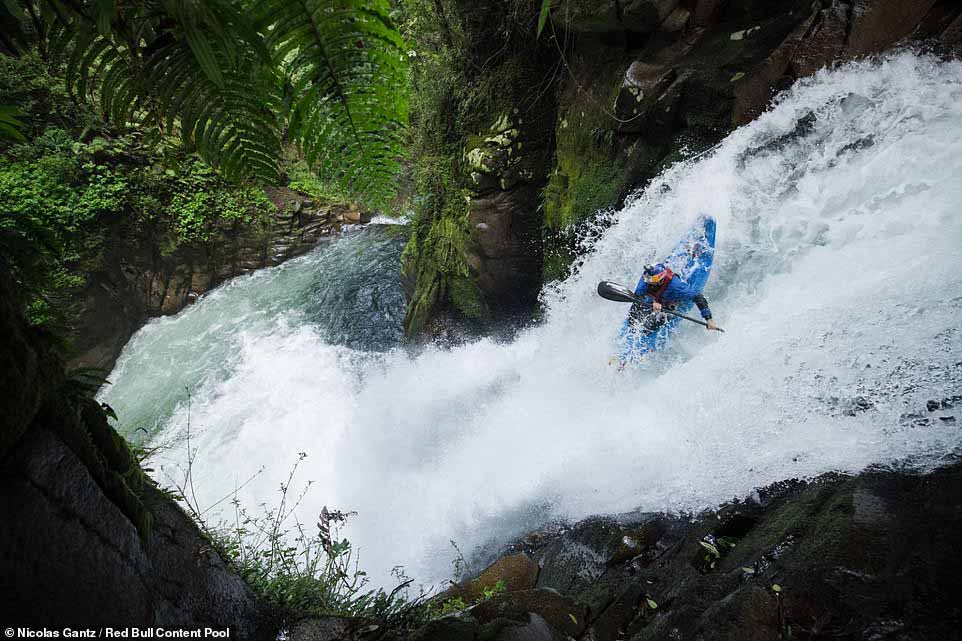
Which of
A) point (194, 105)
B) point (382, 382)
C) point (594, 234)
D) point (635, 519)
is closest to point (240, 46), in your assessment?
point (194, 105)

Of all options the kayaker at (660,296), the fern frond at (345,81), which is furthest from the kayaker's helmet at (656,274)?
the fern frond at (345,81)

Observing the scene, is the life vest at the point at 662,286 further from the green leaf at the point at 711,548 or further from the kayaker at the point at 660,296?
the green leaf at the point at 711,548

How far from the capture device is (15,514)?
1.16m

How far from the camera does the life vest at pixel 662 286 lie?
4737 millimetres

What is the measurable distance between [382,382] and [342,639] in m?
6.17

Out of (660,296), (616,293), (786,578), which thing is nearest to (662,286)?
(660,296)

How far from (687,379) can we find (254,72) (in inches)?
173

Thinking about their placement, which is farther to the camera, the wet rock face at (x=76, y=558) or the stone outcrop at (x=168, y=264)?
the stone outcrop at (x=168, y=264)

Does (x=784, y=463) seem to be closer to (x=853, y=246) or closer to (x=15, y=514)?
(x=853, y=246)

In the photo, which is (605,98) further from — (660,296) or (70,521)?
(70,521)

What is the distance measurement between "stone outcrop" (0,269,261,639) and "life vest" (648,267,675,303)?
449cm

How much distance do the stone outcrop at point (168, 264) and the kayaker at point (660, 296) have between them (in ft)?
29.6

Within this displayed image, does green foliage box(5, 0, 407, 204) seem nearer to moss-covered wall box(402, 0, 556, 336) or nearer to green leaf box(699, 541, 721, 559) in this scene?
green leaf box(699, 541, 721, 559)

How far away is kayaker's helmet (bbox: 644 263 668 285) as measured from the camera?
15.7 feet
